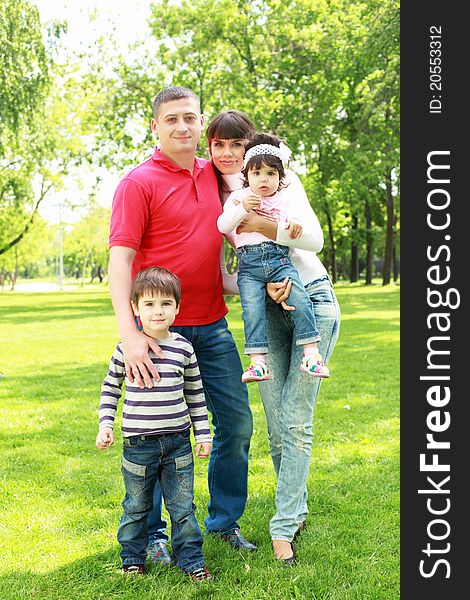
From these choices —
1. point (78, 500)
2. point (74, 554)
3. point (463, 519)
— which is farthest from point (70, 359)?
point (463, 519)

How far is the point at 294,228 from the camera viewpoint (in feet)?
12.0

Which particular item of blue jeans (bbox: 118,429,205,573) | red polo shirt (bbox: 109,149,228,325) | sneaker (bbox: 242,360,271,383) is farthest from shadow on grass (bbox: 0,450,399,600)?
red polo shirt (bbox: 109,149,228,325)

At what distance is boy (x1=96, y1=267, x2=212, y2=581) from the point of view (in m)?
3.54

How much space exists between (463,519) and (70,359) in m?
10.8

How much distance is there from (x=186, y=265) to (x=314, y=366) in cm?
80

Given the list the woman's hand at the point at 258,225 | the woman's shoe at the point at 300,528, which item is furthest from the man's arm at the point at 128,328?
the woman's shoe at the point at 300,528

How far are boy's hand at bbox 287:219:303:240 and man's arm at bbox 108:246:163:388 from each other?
754 millimetres

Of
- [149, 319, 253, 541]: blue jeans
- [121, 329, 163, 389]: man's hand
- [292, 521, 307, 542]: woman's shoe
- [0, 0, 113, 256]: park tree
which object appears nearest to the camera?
[121, 329, 163, 389]: man's hand

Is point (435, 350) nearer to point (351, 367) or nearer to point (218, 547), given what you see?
point (218, 547)

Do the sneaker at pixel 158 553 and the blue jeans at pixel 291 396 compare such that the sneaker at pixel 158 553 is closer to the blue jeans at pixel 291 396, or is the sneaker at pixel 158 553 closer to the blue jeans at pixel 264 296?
the blue jeans at pixel 291 396

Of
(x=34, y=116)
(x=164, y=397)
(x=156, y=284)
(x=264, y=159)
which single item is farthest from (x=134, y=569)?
(x=34, y=116)

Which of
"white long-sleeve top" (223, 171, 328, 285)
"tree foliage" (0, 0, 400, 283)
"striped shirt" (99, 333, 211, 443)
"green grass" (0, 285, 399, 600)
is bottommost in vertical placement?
"green grass" (0, 285, 399, 600)

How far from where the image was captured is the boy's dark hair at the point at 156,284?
350cm

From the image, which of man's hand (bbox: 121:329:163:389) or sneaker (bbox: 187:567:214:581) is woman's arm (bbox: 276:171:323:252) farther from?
sneaker (bbox: 187:567:214:581)
